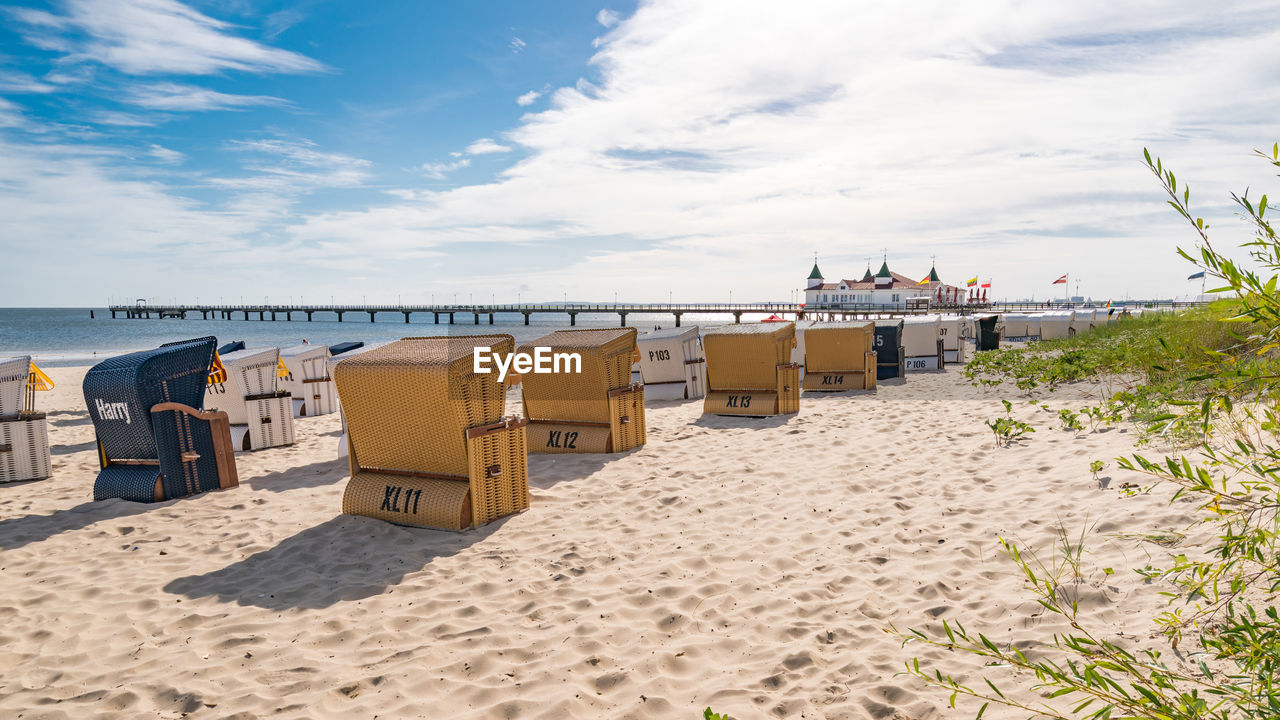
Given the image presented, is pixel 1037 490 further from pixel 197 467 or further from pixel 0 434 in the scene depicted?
pixel 0 434

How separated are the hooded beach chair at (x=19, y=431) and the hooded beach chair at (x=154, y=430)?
1408 millimetres

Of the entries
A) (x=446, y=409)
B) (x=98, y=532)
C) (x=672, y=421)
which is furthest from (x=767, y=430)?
(x=98, y=532)

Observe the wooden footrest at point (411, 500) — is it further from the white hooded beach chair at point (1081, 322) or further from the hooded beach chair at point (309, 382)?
the white hooded beach chair at point (1081, 322)

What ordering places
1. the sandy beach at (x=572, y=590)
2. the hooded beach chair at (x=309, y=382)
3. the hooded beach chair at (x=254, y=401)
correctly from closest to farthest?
the sandy beach at (x=572, y=590), the hooded beach chair at (x=254, y=401), the hooded beach chair at (x=309, y=382)

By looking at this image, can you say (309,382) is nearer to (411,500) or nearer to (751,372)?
(411,500)

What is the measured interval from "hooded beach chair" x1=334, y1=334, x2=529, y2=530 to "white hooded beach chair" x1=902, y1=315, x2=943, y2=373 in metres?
14.0

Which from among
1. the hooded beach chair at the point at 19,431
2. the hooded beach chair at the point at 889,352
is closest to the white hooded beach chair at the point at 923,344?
the hooded beach chair at the point at 889,352

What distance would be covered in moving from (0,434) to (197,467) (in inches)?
101

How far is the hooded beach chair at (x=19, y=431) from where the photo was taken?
737cm

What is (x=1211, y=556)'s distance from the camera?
13.1 feet

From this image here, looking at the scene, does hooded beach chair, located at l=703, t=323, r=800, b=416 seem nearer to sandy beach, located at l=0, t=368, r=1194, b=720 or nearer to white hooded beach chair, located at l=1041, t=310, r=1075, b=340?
sandy beach, located at l=0, t=368, r=1194, b=720

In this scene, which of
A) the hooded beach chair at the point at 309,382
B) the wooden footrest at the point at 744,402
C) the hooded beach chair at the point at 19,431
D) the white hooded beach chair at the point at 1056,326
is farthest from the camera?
the white hooded beach chair at the point at 1056,326


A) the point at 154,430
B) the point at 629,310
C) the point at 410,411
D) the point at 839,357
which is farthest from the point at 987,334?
the point at 629,310

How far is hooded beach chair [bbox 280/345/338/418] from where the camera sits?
11.9m
